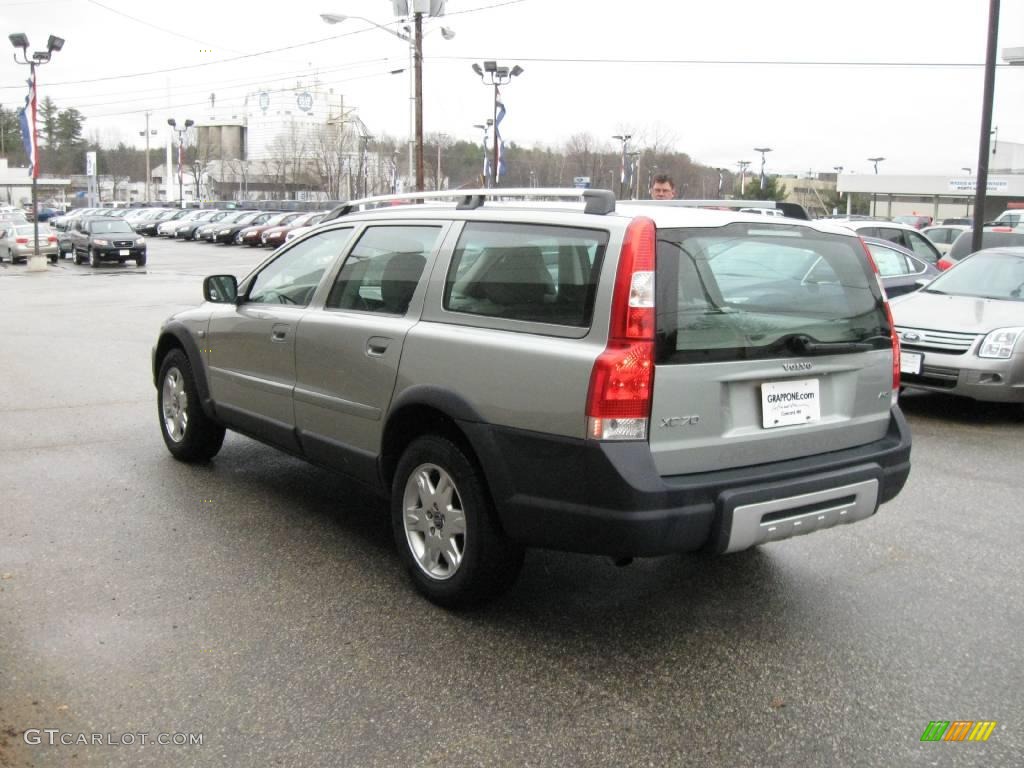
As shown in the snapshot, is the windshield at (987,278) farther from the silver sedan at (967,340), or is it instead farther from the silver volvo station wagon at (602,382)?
the silver volvo station wagon at (602,382)

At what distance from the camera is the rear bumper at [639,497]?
3.57 meters

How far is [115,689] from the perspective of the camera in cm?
357

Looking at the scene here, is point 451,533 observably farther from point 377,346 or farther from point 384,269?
point 384,269

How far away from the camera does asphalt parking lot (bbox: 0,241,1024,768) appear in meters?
3.25

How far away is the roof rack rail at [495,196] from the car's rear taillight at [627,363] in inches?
13.9

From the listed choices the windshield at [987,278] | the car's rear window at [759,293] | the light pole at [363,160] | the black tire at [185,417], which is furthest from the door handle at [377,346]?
the light pole at [363,160]

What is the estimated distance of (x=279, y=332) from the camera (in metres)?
5.43

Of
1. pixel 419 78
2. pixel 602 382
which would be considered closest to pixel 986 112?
pixel 602 382

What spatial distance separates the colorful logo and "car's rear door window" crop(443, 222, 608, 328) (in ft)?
5.98

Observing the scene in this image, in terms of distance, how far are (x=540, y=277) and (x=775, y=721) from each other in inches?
72.9

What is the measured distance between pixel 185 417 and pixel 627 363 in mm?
4018

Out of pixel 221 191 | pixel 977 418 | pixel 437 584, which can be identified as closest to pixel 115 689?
pixel 437 584

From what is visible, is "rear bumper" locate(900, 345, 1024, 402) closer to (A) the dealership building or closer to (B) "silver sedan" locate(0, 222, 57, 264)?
(B) "silver sedan" locate(0, 222, 57, 264)

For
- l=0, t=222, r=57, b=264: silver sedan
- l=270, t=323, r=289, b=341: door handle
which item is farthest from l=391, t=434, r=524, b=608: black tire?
l=0, t=222, r=57, b=264: silver sedan
